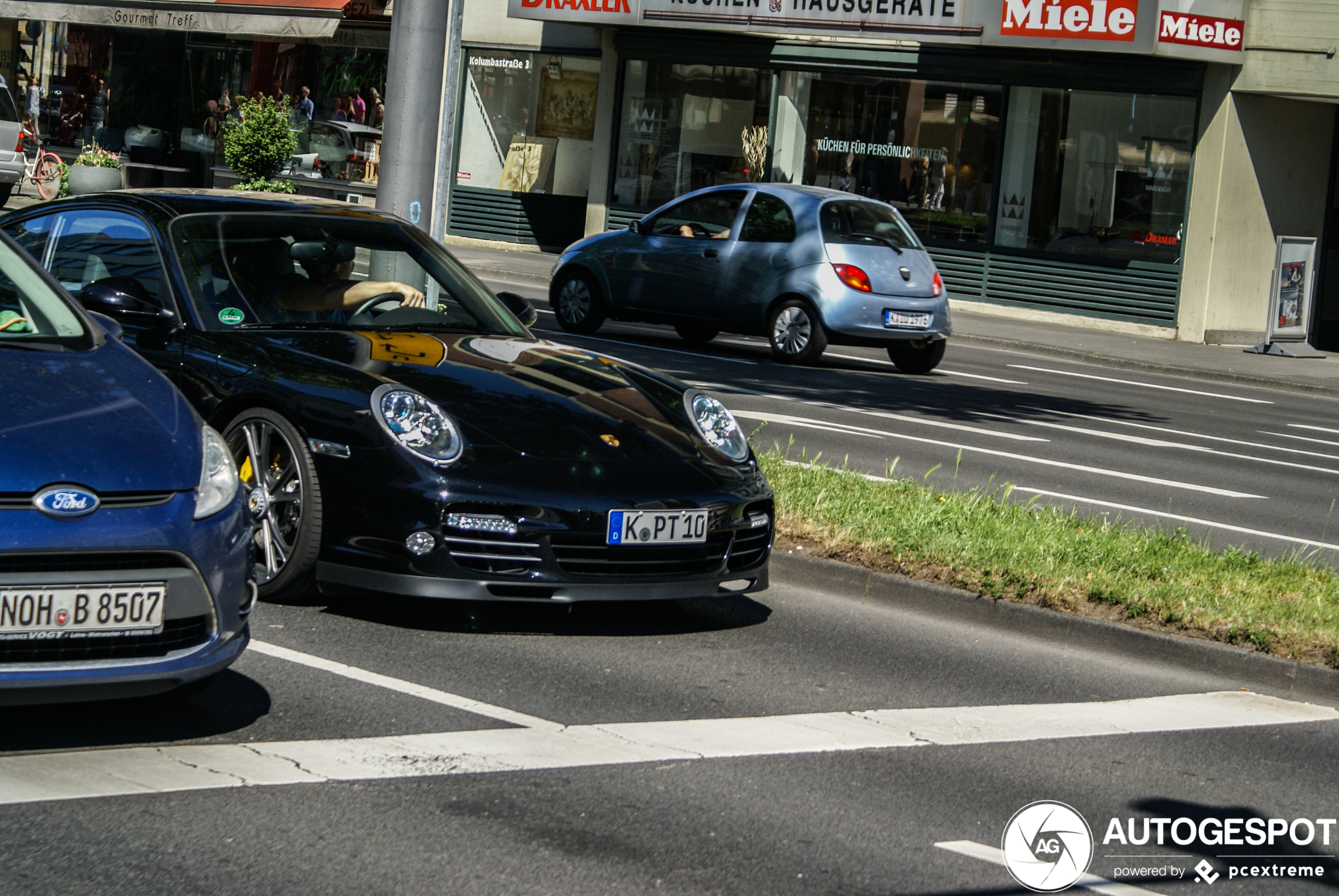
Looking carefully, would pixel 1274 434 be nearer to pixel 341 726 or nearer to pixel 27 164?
pixel 341 726

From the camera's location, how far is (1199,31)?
23016 mm

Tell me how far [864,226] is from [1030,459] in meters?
5.58

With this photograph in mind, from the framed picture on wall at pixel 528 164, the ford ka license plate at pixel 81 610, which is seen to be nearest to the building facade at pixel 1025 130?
the framed picture on wall at pixel 528 164

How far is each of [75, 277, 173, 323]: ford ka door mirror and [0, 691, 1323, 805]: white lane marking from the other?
219 cm

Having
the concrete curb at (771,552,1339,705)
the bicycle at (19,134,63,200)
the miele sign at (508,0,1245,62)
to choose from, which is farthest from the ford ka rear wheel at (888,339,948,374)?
the bicycle at (19,134,63,200)

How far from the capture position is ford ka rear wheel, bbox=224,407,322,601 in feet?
→ 19.7

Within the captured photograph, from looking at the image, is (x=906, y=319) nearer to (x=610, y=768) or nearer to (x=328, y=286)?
(x=328, y=286)

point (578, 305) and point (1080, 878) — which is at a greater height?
point (578, 305)

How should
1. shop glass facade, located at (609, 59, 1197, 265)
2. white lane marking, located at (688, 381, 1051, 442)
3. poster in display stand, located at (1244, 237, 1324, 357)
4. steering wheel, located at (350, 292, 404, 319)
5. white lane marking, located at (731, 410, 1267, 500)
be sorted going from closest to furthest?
steering wheel, located at (350, 292, 404, 319)
white lane marking, located at (731, 410, 1267, 500)
white lane marking, located at (688, 381, 1051, 442)
poster in display stand, located at (1244, 237, 1324, 357)
shop glass facade, located at (609, 59, 1197, 265)

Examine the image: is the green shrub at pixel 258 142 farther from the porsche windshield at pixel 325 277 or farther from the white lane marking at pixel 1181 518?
the porsche windshield at pixel 325 277

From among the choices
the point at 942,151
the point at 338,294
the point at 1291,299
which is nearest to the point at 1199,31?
the point at 1291,299

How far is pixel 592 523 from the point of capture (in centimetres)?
584

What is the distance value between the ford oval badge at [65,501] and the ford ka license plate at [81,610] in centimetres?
18

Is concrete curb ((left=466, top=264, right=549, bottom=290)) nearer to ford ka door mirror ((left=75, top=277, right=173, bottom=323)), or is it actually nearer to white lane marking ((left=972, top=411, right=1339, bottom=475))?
white lane marking ((left=972, top=411, right=1339, bottom=475))
